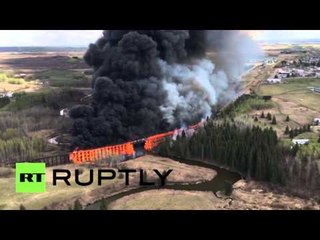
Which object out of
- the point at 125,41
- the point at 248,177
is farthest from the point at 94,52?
the point at 248,177

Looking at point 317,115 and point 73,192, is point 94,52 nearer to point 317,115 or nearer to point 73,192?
point 73,192

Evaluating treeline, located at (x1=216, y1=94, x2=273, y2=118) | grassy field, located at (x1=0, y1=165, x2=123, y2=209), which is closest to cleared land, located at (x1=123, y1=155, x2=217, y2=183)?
grassy field, located at (x1=0, y1=165, x2=123, y2=209)

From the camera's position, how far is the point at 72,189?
53.4ft

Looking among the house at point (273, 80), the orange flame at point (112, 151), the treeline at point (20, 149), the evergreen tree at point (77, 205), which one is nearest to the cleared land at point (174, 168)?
the orange flame at point (112, 151)

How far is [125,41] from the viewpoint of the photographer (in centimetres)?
2416

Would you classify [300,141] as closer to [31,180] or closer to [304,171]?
[304,171]

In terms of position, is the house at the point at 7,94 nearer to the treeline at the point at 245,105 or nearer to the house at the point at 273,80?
the treeline at the point at 245,105

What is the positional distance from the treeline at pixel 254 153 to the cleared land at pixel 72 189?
4.34ft

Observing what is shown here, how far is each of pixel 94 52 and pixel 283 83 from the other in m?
8.76

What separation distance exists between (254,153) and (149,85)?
27.9 feet

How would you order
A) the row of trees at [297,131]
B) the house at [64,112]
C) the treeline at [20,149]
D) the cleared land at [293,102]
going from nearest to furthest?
the treeline at [20,149] < the row of trees at [297,131] < the cleared land at [293,102] < the house at [64,112]

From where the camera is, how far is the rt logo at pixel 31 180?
15.2 meters

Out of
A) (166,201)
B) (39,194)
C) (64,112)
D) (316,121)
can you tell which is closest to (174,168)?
(166,201)
